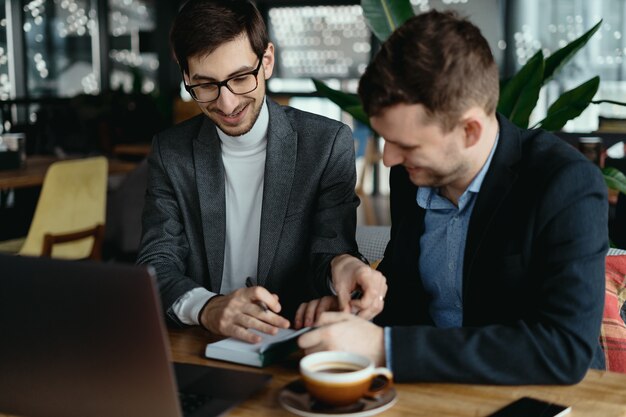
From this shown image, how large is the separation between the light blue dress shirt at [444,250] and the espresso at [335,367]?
0.51 metres

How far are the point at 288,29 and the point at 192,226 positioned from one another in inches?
270

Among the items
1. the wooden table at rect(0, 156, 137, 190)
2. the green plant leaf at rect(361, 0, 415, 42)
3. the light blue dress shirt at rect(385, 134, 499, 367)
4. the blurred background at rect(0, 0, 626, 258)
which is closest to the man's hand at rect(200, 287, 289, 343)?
the light blue dress shirt at rect(385, 134, 499, 367)

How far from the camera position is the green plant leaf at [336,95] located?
3111 mm

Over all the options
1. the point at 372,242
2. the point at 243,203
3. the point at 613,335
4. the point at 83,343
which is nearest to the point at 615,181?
the point at 372,242

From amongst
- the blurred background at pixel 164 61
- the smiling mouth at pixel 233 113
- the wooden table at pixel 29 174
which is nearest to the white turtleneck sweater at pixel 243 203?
the smiling mouth at pixel 233 113

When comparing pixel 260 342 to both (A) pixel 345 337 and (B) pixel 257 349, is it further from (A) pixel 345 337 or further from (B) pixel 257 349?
(A) pixel 345 337

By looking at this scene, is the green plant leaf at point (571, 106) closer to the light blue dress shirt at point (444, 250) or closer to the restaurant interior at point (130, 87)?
the restaurant interior at point (130, 87)

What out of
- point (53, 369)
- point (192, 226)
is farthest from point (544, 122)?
point (53, 369)

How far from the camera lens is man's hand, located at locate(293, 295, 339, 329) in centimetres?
154

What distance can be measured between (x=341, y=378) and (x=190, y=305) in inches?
24.5

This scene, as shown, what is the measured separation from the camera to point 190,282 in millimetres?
1771

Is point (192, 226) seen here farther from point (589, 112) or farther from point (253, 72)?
point (589, 112)

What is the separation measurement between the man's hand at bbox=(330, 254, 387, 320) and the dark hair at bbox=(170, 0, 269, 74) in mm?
614

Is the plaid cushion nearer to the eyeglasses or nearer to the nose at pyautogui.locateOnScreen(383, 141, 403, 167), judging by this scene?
the nose at pyautogui.locateOnScreen(383, 141, 403, 167)
